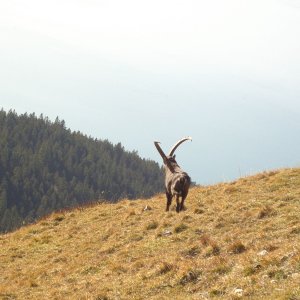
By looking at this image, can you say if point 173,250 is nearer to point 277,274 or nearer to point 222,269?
point 222,269

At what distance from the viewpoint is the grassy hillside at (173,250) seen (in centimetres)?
1222

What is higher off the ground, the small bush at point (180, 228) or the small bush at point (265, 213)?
the small bush at point (265, 213)

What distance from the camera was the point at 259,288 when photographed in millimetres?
10961

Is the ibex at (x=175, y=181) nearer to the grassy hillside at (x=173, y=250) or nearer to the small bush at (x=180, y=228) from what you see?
the grassy hillside at (x=173, y=250)

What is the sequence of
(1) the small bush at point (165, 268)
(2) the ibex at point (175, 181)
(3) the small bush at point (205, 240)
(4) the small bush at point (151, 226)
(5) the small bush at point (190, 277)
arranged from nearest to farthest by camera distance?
(5) the small bush at point (190, 277), (1) the small bush at point (165, 268), (3) the small bush at point (205, 240), (4) the small bush at point (151, 226), (2) the ibex at point (175, 181)

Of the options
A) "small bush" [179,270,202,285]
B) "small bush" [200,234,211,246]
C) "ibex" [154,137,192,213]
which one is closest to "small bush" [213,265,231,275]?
"small bush" [179,270,202,285]

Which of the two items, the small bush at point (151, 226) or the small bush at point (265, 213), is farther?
the small bush at point (151, 226)

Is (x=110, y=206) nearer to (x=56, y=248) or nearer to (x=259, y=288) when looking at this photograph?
(x=56, y=248)

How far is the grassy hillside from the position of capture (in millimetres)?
12219

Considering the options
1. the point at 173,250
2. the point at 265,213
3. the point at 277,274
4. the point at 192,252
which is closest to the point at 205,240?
the point at 192,252

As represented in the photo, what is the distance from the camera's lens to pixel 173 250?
17094mm

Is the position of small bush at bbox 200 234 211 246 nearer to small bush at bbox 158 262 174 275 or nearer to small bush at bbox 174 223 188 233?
small bush at bbox 158 262 174 275

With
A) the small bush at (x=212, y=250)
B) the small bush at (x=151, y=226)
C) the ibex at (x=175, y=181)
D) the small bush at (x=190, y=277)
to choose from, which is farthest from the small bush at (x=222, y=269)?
the ibex at (x=175, y=181)

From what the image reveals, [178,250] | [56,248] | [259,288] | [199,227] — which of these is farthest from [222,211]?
[259,288]
